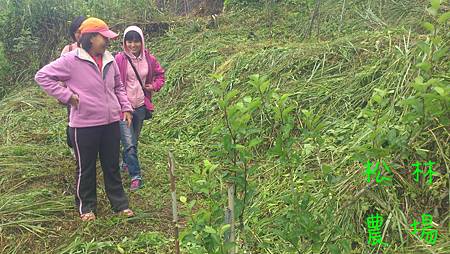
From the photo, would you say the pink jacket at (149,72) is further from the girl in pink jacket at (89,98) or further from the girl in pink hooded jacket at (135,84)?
the girl in pink jacket at (89,98)

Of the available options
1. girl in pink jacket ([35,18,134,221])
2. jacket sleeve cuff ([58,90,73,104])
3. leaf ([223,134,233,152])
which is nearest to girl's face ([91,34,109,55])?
girl in pink jacket ([35,18,134,221])

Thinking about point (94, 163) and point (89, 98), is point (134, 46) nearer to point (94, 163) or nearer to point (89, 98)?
point (89, 98)

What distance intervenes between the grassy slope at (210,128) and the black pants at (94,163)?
14 cm

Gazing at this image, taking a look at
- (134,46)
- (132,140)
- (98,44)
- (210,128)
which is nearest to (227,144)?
(98,44)

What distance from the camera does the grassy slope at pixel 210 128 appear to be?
10.00 ft

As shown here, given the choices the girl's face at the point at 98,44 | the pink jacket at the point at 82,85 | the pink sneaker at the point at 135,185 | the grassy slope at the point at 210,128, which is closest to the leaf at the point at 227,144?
the grassy slope at the point at 210,128

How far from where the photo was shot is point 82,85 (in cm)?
308

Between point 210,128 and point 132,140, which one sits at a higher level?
point 132,140

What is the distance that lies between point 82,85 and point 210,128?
199cm

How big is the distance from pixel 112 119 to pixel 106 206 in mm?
783

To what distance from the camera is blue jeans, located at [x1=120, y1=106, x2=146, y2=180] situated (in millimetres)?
3750

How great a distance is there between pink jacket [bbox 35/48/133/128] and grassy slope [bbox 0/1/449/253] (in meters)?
0.77

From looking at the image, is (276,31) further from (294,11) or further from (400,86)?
(400,86)

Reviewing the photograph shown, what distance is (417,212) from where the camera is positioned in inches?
99.3
